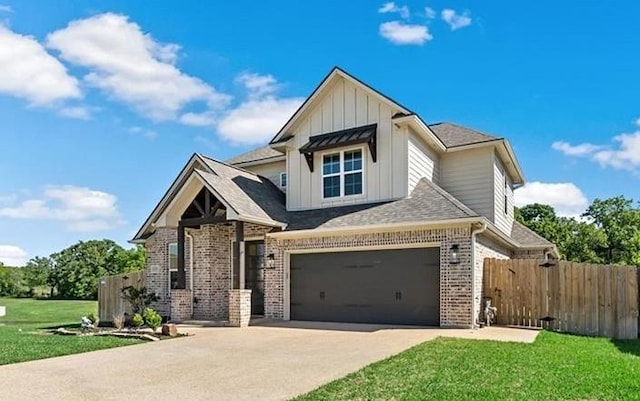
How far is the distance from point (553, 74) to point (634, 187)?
31.7m

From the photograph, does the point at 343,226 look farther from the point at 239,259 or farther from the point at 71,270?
the point at 71,270

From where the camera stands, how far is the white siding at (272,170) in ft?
63.8

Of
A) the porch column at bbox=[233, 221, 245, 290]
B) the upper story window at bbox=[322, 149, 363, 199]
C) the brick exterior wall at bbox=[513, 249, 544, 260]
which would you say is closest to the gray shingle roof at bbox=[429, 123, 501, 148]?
the upper story window at bbox=[322, 149, 363, 199]

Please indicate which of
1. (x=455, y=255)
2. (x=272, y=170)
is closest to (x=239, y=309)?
(x=455, y=255)

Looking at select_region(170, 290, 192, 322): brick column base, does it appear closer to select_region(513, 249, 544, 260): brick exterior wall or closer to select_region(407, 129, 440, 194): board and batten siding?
select_region(407, 129, 440, 194): board and batten siding

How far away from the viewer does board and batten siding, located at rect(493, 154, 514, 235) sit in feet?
57.4

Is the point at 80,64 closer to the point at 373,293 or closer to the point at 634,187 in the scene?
the point at 373,293

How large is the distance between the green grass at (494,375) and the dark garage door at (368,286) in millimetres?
3570

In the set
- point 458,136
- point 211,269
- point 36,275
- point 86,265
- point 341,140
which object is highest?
point 458,136

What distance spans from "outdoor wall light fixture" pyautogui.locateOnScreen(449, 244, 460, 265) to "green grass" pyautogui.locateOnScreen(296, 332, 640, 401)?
3.16 metres

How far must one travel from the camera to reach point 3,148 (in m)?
15.7

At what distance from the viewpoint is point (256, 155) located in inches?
820

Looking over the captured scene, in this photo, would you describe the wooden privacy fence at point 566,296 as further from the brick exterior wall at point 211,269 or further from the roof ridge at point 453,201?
the brick exterior wall at point 211,269

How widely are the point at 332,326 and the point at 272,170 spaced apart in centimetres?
812
